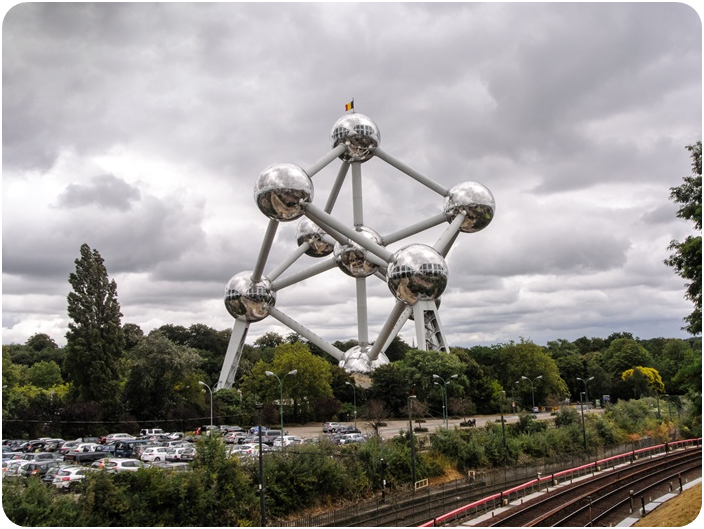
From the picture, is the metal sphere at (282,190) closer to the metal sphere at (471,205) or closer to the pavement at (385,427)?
the metal sphere at (471,205)

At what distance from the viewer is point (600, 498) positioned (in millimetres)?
21422

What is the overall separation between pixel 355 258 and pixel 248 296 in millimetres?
6467

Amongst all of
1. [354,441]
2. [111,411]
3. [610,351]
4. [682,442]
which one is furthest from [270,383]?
[610,351]

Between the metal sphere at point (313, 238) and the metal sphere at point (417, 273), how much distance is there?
52.9ft

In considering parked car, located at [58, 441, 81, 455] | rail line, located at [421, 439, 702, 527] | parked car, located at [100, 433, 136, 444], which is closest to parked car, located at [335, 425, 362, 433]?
rail line, located at [421, 439, 702, 527]

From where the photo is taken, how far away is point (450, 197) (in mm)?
34188

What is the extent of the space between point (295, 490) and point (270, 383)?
1950cm

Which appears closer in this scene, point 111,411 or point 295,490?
point 295,490

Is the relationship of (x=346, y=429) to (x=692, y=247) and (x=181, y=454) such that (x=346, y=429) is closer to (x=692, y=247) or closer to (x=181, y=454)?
(x=181, y=454)

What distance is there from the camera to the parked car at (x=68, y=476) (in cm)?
1828

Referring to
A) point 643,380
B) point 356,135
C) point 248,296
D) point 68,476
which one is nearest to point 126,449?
point 68,476

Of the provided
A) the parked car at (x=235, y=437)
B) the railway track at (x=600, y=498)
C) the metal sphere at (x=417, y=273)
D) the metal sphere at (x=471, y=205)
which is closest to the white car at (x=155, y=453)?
the parked car at (x=235, y=437)

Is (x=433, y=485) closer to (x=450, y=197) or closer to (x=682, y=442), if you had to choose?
(x=450, y=197)

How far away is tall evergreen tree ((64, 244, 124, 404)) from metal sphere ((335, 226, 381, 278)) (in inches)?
490
